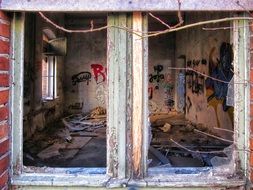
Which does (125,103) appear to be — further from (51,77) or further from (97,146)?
(51,77)

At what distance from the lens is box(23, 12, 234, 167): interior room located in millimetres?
5939

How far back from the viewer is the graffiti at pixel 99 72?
13.6 m

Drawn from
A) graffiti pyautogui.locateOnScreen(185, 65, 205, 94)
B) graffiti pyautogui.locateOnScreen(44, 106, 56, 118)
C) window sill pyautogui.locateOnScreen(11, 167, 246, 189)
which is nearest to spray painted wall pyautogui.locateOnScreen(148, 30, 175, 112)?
graffiti pyautogui.locateOnScreen(185, 65, 205, 94)

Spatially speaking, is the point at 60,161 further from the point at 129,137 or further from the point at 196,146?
the point at 129,137

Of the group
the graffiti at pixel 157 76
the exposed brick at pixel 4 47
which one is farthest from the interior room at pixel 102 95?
the exposed brick at pixel 4 47

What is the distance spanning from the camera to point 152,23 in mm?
12734

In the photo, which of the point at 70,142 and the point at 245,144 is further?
the point at 70,142

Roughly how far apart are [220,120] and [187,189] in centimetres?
524

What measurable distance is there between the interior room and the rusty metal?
1.42 ft

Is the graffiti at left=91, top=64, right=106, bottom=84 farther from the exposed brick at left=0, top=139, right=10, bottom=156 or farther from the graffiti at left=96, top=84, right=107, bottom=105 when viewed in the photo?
the exposed brick at left=0, top=139, right=10, bottom=156

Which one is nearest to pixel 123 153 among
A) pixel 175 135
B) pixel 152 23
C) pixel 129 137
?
pixel 129 137

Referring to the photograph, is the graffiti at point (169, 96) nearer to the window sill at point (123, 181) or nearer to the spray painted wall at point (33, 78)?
the spray painted wall at point (33, 78)

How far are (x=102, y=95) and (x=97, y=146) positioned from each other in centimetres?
673

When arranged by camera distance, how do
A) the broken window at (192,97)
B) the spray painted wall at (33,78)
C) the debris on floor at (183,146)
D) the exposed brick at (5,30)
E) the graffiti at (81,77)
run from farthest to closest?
the graffiti at (81,77), the spray painted wall at (33,78), the broken window at (192,97), the debris on floor at (183,146), the exposed brick at (5,30)
